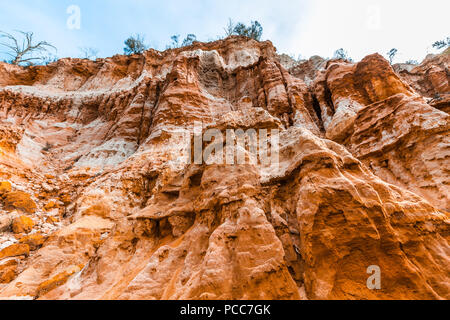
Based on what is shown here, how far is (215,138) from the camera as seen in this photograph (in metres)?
4.70

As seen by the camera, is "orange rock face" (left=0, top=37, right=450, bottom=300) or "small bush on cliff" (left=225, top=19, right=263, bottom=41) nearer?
"orange rock face" (left=0, top=37, right=450, bottom=300)

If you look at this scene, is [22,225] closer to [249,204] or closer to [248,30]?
[249,204]

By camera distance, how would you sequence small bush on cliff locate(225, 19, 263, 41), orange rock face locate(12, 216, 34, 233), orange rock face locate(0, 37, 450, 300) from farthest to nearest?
small bush on cliff locate(225, 19, 263, 41), orange rock face locate(12, 216, 34, 233), orange rock face locate(0, 37, 450, 300)

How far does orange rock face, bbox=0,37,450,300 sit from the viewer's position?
7.34ft

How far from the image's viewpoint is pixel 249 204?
9.54 feet

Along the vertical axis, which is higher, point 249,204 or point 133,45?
point 133,45

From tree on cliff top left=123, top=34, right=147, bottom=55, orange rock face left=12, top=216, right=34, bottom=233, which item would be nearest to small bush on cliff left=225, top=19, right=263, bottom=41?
tree on cliff top left=123, top=34, right=147, bottom=55

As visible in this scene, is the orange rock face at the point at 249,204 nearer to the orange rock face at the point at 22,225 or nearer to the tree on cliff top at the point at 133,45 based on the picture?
the orange rock face at the point at 22,225

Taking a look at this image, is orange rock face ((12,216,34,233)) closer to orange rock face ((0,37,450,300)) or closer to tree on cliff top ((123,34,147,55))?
orange rock face ((0,37,450,300))

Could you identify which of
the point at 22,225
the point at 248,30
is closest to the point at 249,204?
the point at 22,225

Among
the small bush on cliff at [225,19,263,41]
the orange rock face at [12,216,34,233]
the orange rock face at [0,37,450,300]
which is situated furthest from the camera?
the small bush on cliff at [225,19,263,41]

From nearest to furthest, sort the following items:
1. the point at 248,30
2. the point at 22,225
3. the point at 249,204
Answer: the point at 249,204 → the point at 22,225 → the point at 248,30
